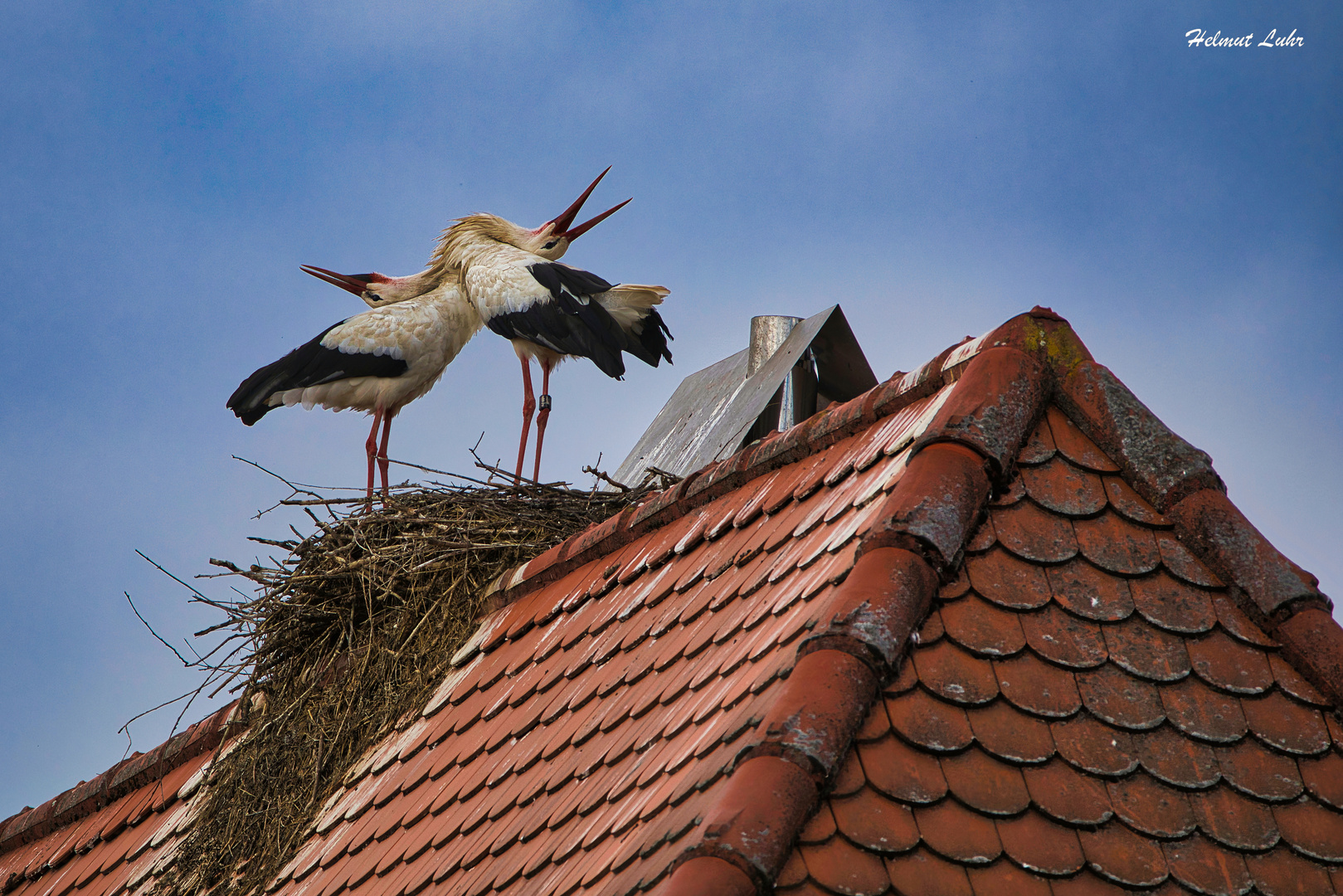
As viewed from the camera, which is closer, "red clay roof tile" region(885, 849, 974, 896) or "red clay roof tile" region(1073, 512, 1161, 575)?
"red clay roof tile" region(885, 849, 974, 896)

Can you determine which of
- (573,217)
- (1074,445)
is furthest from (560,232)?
(1074,445)

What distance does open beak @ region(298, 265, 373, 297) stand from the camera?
10336 millimetres

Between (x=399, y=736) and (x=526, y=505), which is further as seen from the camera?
(x=526, y=505)

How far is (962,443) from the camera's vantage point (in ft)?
10.3

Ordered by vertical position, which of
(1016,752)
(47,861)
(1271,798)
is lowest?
(47,861)

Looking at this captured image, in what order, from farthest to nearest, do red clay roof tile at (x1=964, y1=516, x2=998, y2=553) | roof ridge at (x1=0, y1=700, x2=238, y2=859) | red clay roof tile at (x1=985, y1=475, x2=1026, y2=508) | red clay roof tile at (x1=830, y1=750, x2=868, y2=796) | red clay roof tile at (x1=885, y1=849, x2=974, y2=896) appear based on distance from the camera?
1. roof ridge at (x1=0, y1=700, x2=238, y2=859)
2. red clay roof tile at (x1=985, y1=475, x2=1026, y2=508)
3. red clay roof tile at (x1=964, y1=516, x2=998, y2=553)
4. red clay roof tile at (x1=830, y1=750, x2=868, y2=796)
5. red clay roof tile at (x1=885, y1=849, x2=974, y2=896)

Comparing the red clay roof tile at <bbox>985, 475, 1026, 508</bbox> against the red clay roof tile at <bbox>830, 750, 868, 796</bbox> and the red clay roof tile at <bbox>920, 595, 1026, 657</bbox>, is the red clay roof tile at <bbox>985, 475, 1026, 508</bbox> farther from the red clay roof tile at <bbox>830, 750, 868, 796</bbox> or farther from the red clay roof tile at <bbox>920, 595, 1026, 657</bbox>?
the red clay roof tile at <bbox>830, 750, 868, 796</bbox>

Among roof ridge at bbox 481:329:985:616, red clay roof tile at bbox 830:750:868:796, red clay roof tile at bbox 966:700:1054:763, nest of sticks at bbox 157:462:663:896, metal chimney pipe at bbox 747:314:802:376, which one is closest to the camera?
red clay roof tile at bbox 830:750:868:796

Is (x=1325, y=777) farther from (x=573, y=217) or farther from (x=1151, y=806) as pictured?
(x=573, y=217)

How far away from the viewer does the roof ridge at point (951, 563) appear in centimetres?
243

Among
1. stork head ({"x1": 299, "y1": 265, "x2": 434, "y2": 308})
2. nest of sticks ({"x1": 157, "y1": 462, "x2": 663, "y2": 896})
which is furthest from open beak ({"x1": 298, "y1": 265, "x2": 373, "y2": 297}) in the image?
nest of sticks ({"x1": 157, "y1": 462, "x2": 663, "y2": 896})

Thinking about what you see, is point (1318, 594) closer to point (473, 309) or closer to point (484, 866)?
point (484, 866)

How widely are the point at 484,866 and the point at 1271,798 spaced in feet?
5.74

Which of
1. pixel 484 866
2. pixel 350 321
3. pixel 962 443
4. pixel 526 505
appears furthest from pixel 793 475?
pixel 350 321
